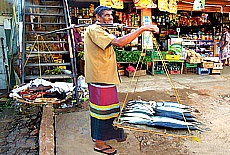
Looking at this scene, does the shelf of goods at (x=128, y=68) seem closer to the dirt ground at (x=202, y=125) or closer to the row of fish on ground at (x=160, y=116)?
the dirt ground at (x=202, y=125)

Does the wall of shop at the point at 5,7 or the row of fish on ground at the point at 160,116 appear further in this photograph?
the wall of shop at the point at 5,7

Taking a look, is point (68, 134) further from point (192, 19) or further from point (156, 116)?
point (192, 19)

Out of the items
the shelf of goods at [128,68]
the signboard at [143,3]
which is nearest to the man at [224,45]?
the shelf of goods at [128,68]

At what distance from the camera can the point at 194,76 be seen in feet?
27.6

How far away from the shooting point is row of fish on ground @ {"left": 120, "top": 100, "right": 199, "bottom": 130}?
8.03 ft

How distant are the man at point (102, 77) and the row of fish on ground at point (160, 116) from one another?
0.28 meters

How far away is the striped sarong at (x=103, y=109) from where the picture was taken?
2963mm

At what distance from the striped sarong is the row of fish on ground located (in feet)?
0.71

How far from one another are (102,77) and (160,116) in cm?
83

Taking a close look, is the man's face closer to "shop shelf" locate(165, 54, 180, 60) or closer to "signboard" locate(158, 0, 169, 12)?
"signboard" locate(158, 0, 169, 12)

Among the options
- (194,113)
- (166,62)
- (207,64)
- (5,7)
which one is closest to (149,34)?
(166,62)

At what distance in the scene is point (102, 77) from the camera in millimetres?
2867

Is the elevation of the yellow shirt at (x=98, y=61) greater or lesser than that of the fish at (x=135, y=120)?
greater

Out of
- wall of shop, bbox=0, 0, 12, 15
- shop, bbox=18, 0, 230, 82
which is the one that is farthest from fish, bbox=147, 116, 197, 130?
wall of shop, bbox=0, 0, 12, 15
